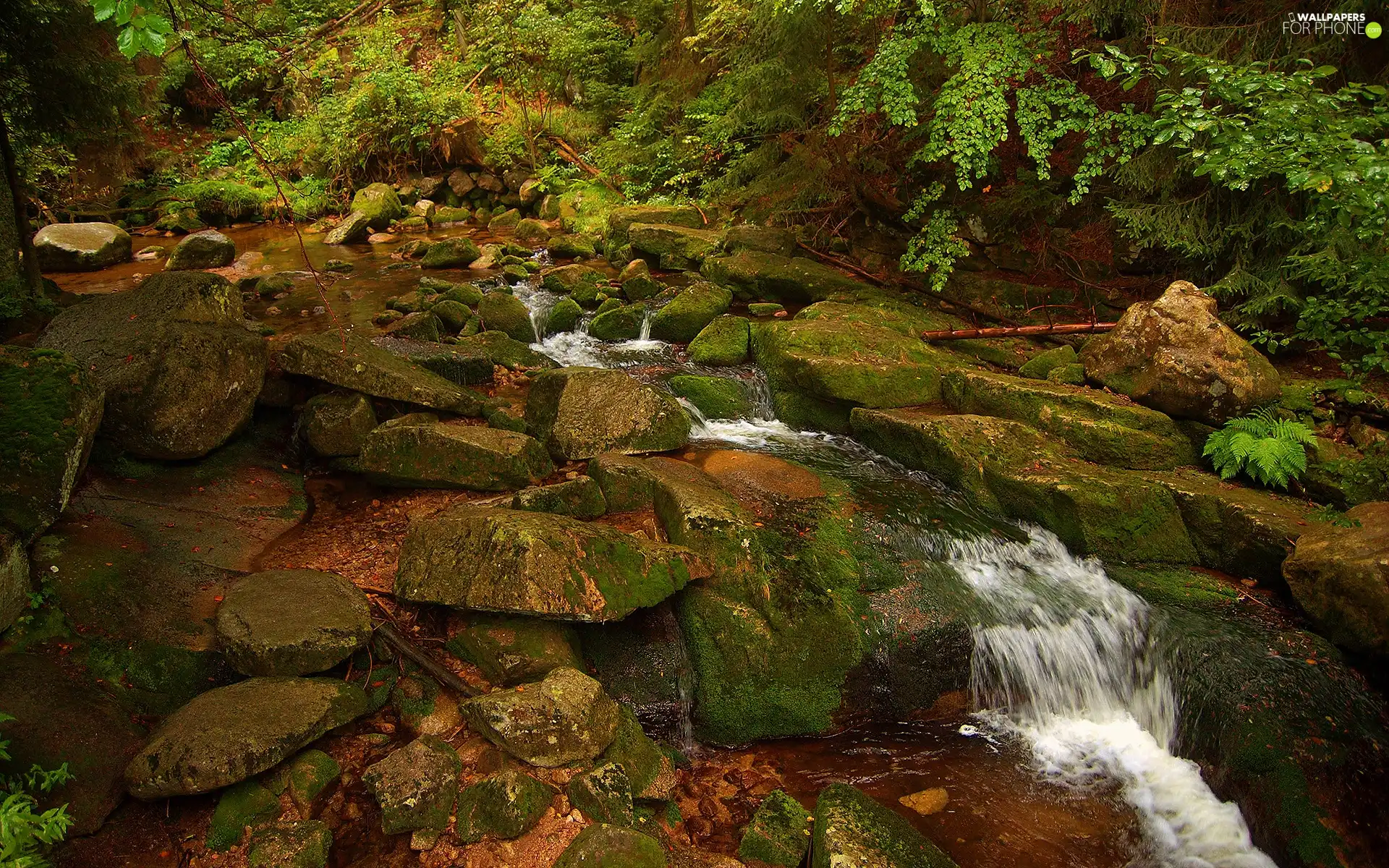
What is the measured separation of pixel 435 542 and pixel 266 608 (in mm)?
985

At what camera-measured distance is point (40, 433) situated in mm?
4160

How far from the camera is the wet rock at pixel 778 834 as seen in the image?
11.9 feet

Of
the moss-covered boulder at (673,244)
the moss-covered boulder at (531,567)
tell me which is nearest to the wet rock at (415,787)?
the moss-covered boulder at (531,567)

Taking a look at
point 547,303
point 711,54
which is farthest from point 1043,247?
point 711,54

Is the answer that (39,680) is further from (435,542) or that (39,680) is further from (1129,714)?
(1129,714)

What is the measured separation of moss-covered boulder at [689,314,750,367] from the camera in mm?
9055

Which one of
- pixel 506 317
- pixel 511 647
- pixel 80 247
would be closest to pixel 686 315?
pixel 506 317

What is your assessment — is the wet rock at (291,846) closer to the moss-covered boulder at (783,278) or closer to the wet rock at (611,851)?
the wet rock at (611,851)

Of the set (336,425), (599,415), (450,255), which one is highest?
(450,255)

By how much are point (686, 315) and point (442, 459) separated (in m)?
4.90

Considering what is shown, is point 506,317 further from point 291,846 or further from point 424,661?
point 291,846

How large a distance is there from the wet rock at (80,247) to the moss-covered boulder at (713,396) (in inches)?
475

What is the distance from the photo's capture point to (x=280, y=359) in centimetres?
641

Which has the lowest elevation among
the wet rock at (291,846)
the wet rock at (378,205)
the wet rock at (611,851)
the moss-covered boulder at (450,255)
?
the wet rock at (611,851)
